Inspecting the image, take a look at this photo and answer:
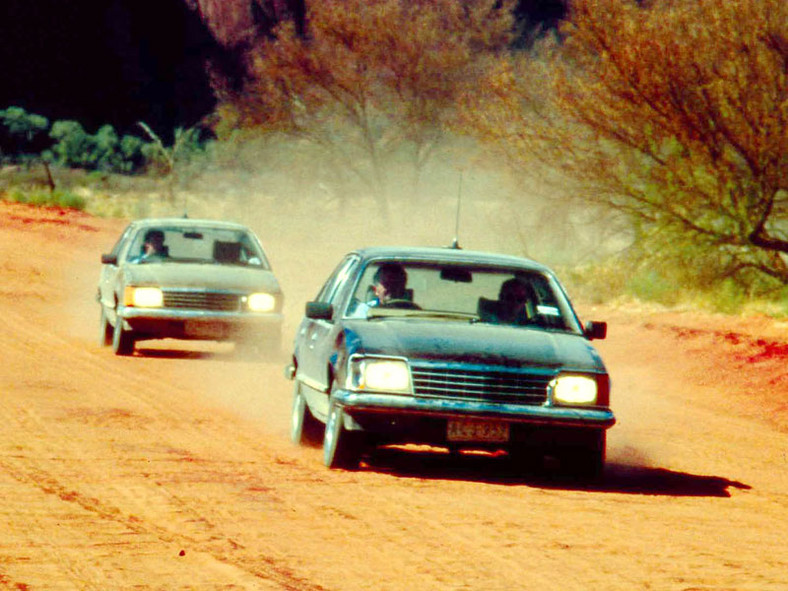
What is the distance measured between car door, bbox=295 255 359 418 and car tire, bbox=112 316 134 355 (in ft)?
20.4

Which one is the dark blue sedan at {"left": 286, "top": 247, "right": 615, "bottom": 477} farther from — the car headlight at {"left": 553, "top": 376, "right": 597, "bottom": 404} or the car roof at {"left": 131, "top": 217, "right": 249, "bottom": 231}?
the car roof at {"left": 131, "top": 217, "right": 249, "bottom": 231}

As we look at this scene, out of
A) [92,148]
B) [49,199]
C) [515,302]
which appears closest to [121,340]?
[515,302]

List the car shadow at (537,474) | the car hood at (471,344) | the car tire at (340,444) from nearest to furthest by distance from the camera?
the car hood at (471,344), the car tire at (340,444), the car shadow at (537,474)

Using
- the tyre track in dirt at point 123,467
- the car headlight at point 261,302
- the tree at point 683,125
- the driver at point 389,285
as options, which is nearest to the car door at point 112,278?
the car headlight at point 261,302

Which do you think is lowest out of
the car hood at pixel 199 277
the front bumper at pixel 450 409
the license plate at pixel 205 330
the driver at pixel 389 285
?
the license plate at pixel 205 330

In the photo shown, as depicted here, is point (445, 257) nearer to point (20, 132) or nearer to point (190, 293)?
point (190, 293)

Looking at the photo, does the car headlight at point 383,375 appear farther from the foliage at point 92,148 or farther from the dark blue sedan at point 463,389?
the foliage at point 92,148

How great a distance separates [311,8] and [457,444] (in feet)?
120

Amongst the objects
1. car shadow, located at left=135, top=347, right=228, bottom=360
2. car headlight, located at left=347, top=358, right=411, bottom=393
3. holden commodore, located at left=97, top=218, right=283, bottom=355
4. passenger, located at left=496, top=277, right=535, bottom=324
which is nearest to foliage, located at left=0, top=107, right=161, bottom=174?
car shadow, located at left=135, top=347, right=228, bottom=360

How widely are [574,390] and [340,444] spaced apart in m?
1.45

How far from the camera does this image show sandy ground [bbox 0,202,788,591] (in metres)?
6.84

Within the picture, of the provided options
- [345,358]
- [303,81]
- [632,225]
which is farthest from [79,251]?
[345,358]

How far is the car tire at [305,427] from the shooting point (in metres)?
11.0

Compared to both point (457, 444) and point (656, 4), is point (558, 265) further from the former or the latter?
point (457, 444)
